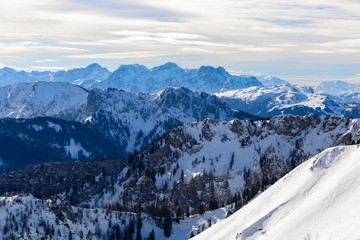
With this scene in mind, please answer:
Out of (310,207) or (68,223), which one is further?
(68,223)

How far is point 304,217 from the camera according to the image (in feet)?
290

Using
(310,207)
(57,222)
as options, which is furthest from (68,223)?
(310,207)

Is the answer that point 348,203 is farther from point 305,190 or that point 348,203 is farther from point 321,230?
point 305,190

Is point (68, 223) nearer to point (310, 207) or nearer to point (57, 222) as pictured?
point (57, 222)

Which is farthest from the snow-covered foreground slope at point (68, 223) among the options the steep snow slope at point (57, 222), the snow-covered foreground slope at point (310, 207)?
the snow-covered foreground slope at point (310, 207)

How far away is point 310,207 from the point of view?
3593 inches

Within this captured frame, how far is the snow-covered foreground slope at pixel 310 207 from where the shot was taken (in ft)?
255

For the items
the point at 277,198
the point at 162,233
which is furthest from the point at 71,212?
the point at 277,198

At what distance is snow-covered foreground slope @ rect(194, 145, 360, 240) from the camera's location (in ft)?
255

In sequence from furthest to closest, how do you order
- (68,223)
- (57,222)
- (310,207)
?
1. (68,223)
2. (57,222)
3. (310,207)

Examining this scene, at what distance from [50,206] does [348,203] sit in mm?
148956

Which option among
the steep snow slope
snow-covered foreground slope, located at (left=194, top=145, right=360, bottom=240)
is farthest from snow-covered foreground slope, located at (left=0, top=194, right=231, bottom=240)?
snow-covered foreground slope, located at (left=194, top=145, right=360, bottom=240)

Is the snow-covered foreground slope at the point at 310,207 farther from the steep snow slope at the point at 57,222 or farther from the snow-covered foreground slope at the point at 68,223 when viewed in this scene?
the steep snow slope at the point at 57,222

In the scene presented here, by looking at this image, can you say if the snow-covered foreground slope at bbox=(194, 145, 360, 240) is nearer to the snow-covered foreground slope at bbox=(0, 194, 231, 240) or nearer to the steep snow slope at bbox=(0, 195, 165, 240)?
the snow-covered foreground slope at bbox=(0, 194, 231, 240)
